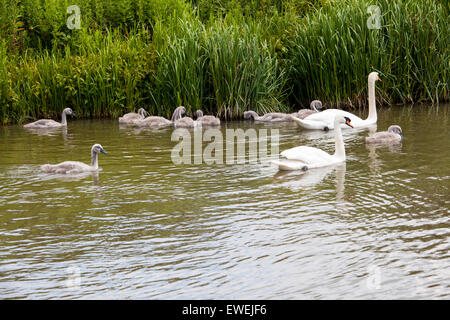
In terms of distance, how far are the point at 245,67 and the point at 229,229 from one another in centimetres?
1062

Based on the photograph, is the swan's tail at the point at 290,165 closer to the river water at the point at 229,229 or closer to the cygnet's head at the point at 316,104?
the river water at the point at 229,229

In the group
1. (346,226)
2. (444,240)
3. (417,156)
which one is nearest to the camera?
(444,240)

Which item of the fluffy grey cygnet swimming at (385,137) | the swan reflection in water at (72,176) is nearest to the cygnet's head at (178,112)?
the fluffy grey cygnet swimming at (385,137)

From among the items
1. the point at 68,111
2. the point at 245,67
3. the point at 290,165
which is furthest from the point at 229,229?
the point at 68,111

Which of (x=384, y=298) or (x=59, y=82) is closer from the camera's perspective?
(x=384, y=298)

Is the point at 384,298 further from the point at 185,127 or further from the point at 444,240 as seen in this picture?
the point at 185,127

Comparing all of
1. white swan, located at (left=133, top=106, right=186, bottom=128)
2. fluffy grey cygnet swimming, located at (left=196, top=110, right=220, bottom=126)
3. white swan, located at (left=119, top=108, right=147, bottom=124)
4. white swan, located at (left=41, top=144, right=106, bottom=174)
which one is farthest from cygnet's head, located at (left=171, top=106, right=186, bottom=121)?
white swan, located at (left=41, top=144, right=106, bottom=174)

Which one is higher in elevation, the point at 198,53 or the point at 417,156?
the point at 198,53

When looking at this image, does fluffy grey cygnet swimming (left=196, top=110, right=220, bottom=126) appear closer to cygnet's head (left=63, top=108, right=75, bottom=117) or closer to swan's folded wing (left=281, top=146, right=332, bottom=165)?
cygnet's head (left=63, top=108, right=75, bottom=117)

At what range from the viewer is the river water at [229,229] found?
5.72 metres

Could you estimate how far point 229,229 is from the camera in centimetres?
721
